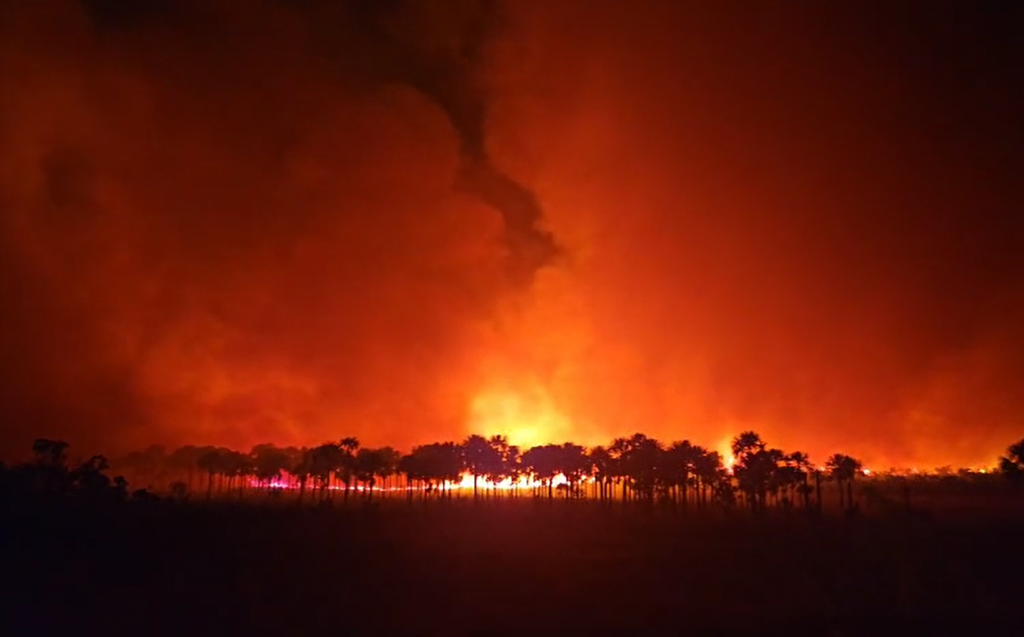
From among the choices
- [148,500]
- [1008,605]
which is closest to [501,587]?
[1008,605]

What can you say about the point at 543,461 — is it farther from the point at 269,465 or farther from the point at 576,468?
the point at 269,465

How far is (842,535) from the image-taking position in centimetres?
4378

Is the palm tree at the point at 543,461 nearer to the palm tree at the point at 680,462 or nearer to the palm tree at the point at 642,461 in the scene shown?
the palm tree at the point at 642,461

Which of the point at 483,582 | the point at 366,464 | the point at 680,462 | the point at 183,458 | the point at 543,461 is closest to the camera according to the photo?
the point at 483,582

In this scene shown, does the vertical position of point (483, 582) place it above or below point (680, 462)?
below

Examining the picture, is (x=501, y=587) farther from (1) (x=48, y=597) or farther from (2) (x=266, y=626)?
(1) (x=48, y=597)

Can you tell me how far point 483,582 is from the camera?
28984 millimetres

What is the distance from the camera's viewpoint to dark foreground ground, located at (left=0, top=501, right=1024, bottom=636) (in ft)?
73.2

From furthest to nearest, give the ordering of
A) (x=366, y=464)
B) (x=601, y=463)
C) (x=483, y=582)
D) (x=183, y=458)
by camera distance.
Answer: (x=183, y=458), (x=366, y=464), (x=601, y=463), (x=483, y=582)

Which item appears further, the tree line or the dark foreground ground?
the tree line

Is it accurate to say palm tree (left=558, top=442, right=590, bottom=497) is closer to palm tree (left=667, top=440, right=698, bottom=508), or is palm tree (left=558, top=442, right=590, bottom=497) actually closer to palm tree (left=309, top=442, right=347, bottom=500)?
palm tree (left=667, top=440, right=698, bottom=508)

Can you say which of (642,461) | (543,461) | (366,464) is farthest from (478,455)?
(642,461)

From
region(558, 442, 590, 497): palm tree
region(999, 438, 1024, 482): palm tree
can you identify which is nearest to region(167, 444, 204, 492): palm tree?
region(558, 442, 590, 497): palm tree

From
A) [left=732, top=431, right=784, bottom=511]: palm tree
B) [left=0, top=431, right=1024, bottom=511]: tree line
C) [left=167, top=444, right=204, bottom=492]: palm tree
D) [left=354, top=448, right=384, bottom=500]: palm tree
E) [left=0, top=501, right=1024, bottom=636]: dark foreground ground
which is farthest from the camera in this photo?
[left=167, top=444, right=204, bottom=492]: palm tree
